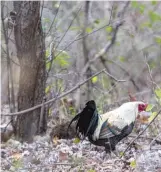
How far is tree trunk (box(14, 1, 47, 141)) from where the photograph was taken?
5664 mm

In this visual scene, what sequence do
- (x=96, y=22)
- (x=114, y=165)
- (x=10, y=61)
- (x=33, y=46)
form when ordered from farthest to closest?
(x=96, y=22) < (x=10, y=61) < (x=33, y=46) < (x=114, y=165)

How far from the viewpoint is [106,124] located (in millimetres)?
4871

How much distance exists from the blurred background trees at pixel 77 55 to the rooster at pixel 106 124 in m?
0.38

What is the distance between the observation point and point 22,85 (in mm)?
5906

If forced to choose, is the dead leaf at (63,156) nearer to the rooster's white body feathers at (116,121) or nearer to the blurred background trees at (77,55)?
the rooster's white body feathers at (116,121)

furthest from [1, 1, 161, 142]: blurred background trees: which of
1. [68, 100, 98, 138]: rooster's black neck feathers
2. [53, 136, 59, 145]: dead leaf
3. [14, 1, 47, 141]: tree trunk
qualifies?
[68, 100, 98, 138]: rooster's black neck feathers

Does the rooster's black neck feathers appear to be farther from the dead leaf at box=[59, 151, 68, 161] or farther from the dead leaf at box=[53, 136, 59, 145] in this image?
the dead leaf at box=[53, 136, 59, 145]

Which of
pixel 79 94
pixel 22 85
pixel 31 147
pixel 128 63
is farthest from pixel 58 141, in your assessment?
pixel 128 63

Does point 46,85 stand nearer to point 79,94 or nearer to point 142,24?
point 79,94

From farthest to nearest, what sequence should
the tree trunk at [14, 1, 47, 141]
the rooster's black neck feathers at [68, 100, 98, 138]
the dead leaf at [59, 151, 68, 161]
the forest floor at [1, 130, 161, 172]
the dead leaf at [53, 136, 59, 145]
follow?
the dead leaf at [53, 136, 59, 145] → the tree trunk at [14, 1, 47, 141] → the dead leaf at [59, 151, 68, 161] → the rooster's black neck feathers at [68, 100, 98, 138] → the forest floor at [1, 130, 161, 172]

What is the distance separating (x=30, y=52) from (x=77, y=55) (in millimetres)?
2778

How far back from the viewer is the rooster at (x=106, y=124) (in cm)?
484

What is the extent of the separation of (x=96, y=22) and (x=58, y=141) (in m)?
4.88

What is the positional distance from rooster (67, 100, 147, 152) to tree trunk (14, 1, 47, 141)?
105 cm
